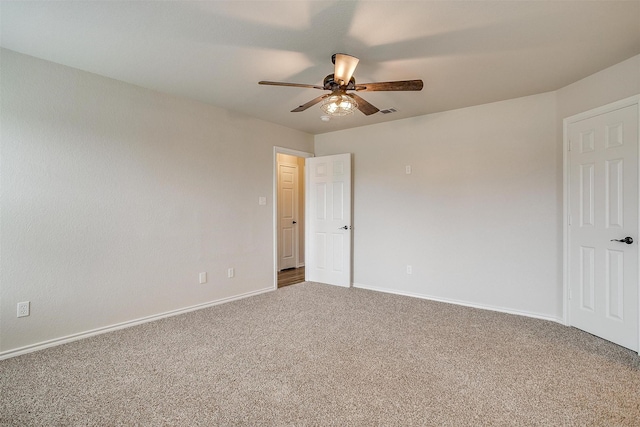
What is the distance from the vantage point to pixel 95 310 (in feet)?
9.37

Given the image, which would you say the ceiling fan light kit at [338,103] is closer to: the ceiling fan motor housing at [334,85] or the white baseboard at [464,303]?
the ceiling fan motor housing at [334,85]

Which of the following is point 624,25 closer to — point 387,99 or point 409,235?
point 387,99

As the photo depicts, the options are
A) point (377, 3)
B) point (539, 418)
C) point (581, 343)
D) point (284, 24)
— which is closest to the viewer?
point (539, 418)

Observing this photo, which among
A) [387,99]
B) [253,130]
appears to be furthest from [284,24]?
[253,130]

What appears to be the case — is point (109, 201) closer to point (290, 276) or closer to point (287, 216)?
point (290, 276)

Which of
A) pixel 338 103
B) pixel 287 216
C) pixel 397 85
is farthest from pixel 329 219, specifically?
pixel 397 85

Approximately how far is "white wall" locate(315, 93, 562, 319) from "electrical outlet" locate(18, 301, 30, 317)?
12.2 feet

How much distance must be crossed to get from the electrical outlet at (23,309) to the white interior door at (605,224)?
5.02m

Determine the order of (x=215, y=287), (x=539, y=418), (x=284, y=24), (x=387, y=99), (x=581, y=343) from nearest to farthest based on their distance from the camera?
1. (x=539, y=418)
2. (x=284, y=24)
3. (x=581, y=343)
4. (x=387, y=99)
5. (x=215, y=287)

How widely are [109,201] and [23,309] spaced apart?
1.09 m

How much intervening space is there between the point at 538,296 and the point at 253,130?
404cm

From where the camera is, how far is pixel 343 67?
2.25 metres

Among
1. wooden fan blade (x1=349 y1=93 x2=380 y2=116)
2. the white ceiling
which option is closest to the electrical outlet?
the white ceiling

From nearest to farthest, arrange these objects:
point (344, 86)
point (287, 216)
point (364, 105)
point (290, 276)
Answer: point (344, 86) → point (364, 105) → point (290, 276) → point (287, 216)
